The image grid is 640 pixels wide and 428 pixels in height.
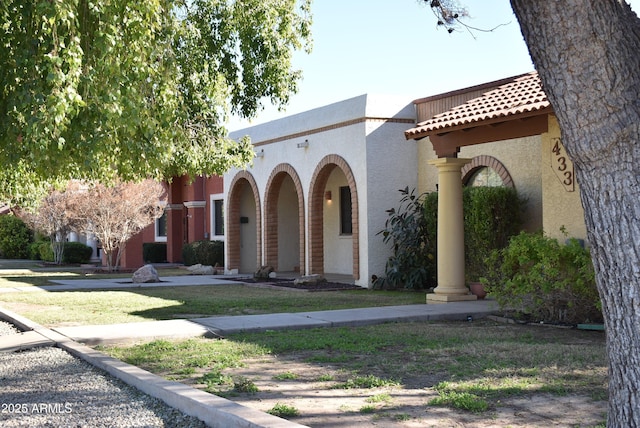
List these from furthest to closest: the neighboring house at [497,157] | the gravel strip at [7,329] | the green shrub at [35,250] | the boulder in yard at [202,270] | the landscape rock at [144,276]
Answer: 1. the green shrub at [35,250]
2. the boulder in yard at [202,270]
3. the landscape rock at [144,276]
4. the neighboring house at [497,157]
5. the gravel strip at [7,329]

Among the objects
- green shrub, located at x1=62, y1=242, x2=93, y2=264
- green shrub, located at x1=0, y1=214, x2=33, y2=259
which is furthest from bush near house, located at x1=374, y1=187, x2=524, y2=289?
green shrub, located at x1=0, y1=214, x2=33, y2=259

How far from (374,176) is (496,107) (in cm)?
516

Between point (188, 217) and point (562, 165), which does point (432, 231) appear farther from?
point (188, 217)

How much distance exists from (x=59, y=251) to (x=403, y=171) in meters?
16.9

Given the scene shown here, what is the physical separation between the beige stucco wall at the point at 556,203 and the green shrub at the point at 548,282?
0.56 meters

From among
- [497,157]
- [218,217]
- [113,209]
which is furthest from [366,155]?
[218,217]

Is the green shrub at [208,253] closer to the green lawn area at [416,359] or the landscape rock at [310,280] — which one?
the landscape rock at [310,280]

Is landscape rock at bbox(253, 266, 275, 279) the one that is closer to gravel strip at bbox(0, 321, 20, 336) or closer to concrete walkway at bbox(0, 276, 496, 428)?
concrete walkway at bbox(0, 276, 496, 428)

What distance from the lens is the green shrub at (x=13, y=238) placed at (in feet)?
122

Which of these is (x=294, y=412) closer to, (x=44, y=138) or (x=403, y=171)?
(x=44, y=138)

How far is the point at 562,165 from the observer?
11.0m

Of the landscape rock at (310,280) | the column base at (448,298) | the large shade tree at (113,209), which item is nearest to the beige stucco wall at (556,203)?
the column base at (448,298)

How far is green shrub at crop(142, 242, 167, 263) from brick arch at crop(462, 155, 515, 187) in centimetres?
1710

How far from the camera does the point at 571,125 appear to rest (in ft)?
12.1
